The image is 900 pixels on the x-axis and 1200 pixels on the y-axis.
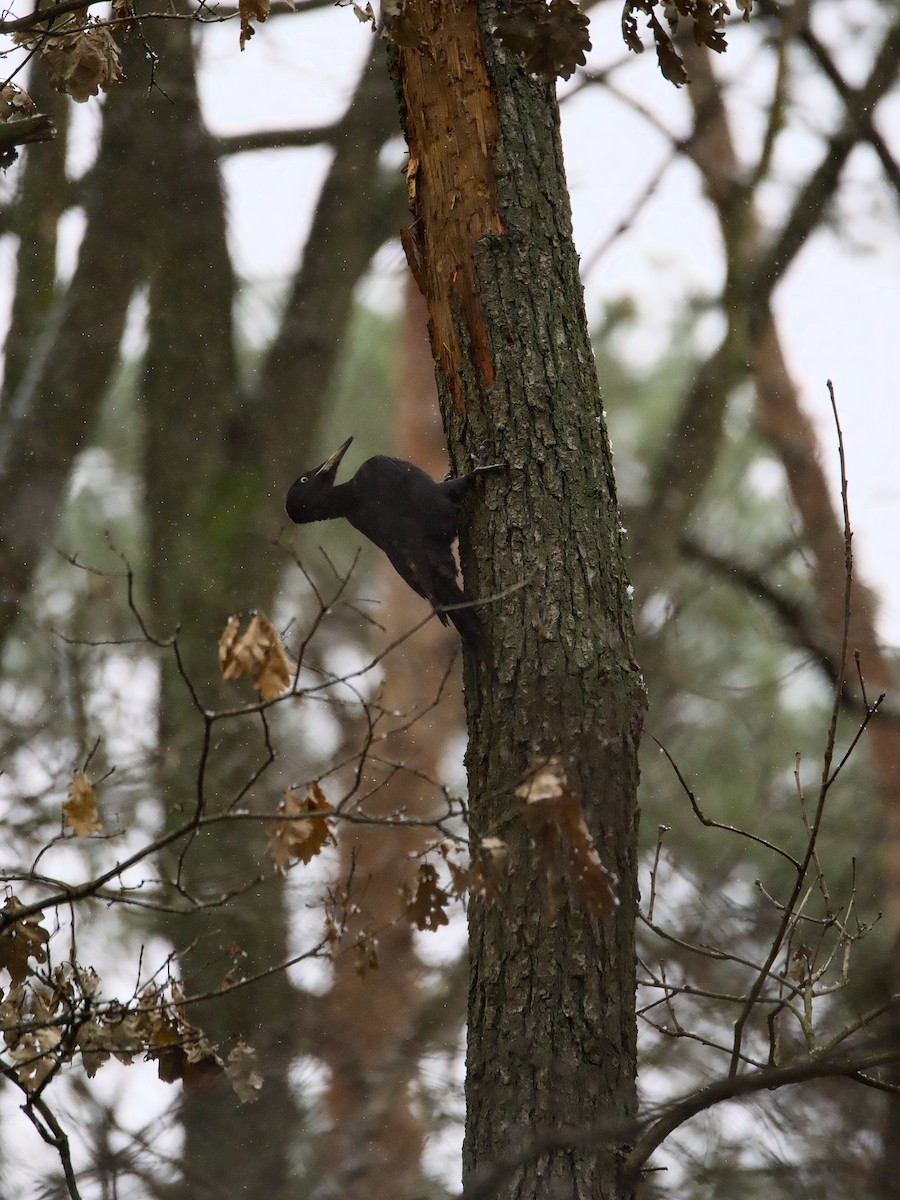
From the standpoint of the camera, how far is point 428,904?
2529mm

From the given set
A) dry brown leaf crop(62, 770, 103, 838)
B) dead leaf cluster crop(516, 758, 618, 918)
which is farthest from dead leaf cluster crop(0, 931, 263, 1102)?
dead leaf cluster crop(516, 758, 618, 918)

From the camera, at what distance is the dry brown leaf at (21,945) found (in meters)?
2.45

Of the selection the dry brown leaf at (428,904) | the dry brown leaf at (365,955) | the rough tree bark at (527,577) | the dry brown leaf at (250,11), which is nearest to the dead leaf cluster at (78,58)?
the dry brown leaf at (250,11)

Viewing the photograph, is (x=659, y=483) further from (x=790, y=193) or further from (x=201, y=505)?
(x=201, y=505)

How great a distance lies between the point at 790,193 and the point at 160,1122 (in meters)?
7.51

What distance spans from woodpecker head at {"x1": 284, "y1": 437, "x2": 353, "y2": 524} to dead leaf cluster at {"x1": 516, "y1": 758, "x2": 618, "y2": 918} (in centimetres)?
269

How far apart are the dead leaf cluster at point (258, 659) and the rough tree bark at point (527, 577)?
50cm

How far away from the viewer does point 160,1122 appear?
16.8 feet

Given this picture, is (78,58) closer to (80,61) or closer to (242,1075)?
(80,61)

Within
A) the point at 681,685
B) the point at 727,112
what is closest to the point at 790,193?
the point at 727,112

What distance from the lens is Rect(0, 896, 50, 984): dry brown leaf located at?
245cm

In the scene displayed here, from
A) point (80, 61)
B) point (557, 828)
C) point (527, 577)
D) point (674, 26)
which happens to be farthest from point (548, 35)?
point (557, 828)

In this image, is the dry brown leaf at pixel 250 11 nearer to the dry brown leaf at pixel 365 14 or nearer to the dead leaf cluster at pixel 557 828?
the dry brown leaf at pixel 365 14

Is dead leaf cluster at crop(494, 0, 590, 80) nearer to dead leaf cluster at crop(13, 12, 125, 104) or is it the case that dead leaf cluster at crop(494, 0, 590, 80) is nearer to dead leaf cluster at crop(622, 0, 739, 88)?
dead leaf cluster at crop(622, 0, 739, 88)
